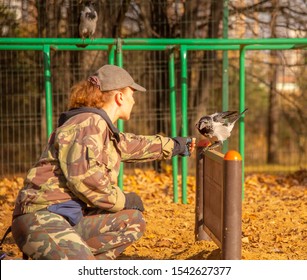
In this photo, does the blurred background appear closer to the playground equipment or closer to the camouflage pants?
the playground equipment

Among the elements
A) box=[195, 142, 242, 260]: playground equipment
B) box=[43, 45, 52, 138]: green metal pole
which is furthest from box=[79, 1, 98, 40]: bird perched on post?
box=[195, 142, 242, 260]: playground equipment

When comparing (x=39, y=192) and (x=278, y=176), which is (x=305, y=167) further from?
(x=39, y=192)

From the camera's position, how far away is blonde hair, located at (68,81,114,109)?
4.04m

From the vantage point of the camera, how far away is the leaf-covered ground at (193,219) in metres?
5.61

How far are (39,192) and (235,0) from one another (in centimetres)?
772

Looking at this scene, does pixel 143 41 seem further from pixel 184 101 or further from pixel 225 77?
pixel 225 77

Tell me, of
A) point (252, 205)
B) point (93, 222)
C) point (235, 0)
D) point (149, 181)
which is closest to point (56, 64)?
point (149, 181)

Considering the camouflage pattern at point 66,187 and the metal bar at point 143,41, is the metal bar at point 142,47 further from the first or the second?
the camouflage pattern at point 66,187

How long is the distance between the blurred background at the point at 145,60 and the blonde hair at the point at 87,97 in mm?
5995

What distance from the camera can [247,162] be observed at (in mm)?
12516

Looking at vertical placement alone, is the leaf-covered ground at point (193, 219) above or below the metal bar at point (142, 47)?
below

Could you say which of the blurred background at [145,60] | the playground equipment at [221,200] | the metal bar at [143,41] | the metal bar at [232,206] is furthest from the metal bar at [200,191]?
the blurred background at [145,60]

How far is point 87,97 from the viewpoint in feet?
13.2

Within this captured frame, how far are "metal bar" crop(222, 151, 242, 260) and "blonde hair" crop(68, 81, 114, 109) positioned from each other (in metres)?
0.77
